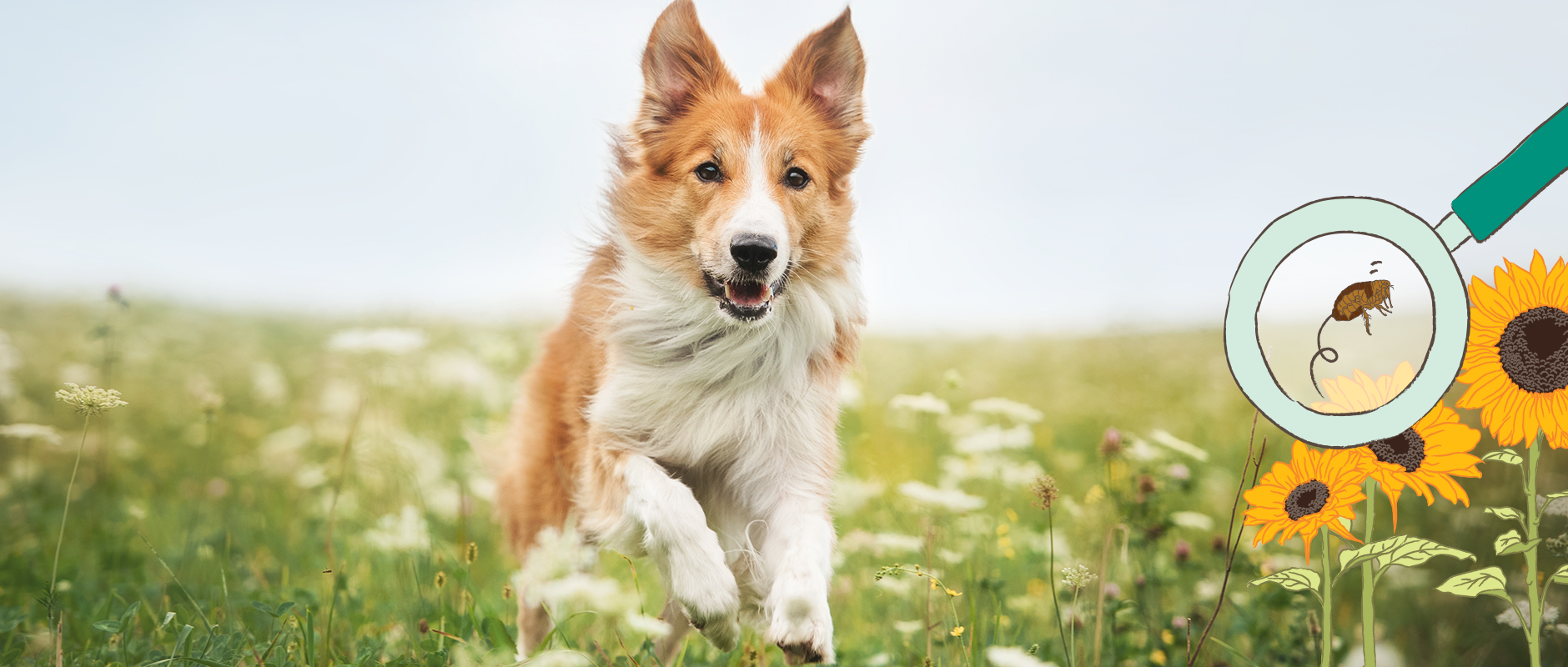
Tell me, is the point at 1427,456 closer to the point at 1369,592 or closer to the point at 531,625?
the point at 1369,592

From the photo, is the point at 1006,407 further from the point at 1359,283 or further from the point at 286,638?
the point at 286,638

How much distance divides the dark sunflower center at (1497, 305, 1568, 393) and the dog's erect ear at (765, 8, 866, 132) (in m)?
2.03

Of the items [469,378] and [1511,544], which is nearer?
[1511,544]

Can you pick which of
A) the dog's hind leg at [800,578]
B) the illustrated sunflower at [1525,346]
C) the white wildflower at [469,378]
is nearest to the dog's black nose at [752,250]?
the dog's hind leg at [800,578]

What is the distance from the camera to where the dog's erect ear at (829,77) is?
290cm

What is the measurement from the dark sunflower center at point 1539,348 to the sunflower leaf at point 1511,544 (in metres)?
0.39

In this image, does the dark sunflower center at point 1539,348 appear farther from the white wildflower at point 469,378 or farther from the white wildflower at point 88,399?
the white wildflower at point 469,378

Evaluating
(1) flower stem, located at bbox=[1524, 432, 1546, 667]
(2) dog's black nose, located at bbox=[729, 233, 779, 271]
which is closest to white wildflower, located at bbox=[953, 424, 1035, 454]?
(2) dog's black nose, located at bbox=[729, 233, 779, 271]

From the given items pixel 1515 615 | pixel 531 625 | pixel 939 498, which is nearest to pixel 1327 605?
pixel 1515 615

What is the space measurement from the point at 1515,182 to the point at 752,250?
190 cm

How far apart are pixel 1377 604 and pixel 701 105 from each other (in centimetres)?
362

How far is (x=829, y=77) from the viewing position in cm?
300

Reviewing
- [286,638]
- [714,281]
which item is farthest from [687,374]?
[286,638]

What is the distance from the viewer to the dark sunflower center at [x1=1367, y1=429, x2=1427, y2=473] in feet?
6.58
